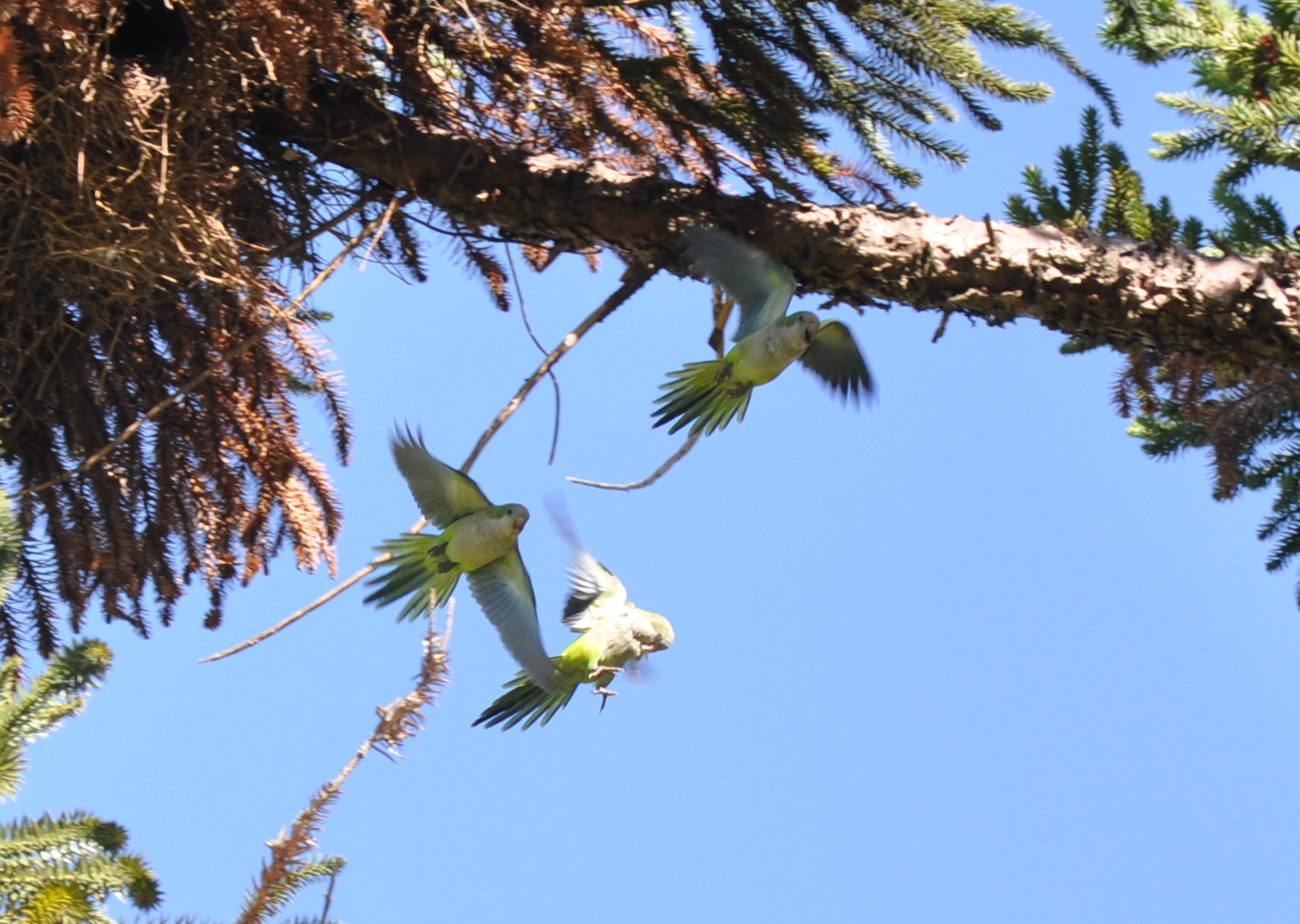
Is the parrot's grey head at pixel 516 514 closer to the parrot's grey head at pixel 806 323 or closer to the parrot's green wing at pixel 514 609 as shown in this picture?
the parrot's green wing at pixel 514 609

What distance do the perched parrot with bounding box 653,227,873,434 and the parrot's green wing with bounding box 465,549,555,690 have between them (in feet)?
1.25

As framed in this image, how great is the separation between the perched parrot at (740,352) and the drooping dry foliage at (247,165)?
1.16 feet

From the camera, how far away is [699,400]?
81.5 inches

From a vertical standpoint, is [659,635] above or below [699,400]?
below

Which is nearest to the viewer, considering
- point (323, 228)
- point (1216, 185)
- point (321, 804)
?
point (321, 804)

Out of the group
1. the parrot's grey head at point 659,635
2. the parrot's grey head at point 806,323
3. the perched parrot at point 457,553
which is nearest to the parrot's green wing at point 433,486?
the perched parrot at point 457,553

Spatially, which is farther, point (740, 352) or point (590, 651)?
point (740, 352)

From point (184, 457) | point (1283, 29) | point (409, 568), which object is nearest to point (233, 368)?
point (184, 457)

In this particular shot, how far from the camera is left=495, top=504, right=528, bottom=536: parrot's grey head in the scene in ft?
5.87

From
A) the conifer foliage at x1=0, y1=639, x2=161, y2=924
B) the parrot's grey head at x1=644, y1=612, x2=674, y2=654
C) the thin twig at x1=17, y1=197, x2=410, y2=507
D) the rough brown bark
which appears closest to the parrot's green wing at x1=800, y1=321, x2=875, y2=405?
the rough brown bark

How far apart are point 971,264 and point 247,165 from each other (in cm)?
139

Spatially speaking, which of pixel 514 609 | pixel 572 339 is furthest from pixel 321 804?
pixel 572 339

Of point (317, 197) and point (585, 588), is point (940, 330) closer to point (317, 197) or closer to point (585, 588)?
point (585, 588)

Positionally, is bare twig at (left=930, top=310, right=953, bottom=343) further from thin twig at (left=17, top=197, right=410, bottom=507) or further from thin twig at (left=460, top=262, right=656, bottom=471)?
thin twig at (left=17, top=197, right=410, bottom=507)
